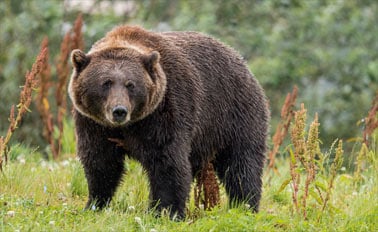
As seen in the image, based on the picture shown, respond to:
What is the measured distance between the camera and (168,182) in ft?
22.9

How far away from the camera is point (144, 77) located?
6.93 meters

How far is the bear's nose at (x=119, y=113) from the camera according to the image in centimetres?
657

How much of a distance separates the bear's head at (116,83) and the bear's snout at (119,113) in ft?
0.17

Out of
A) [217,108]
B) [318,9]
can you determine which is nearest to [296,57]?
[318,9]

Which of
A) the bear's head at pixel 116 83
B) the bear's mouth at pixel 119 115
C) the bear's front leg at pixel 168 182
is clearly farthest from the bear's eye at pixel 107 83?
the bear's front leg at pixel 168 182

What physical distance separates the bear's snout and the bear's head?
53 millimetres

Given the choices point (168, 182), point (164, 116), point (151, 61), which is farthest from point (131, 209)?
point (151, 61)

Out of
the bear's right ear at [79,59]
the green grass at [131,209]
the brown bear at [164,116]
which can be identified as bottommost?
the green grass at [131,209]

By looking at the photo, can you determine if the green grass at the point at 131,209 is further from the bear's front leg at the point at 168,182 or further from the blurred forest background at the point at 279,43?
the blurred forest background at the point at 279,43

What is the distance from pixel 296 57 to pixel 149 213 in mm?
7874

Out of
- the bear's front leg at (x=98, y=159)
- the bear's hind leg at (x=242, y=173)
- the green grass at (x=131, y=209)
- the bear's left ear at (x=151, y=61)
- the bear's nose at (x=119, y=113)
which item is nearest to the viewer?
the green grass at (x=131, y=209)

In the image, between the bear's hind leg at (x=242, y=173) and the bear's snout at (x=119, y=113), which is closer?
the bear's snout at (x=119, y=113)

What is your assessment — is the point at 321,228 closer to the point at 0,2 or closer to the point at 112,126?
the point at 112,126

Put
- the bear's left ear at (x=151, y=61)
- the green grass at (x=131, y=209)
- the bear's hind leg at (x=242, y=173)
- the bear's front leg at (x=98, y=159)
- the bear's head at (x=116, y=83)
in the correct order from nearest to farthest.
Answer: the green grass at (x=131, y=209) → the bear's head at (x=116, y=83) → the bear's left ear at (x=151, y=61) → the bear's front leg at (x=98, y=159) → the bear's hind leg at (x=242, y=173)
